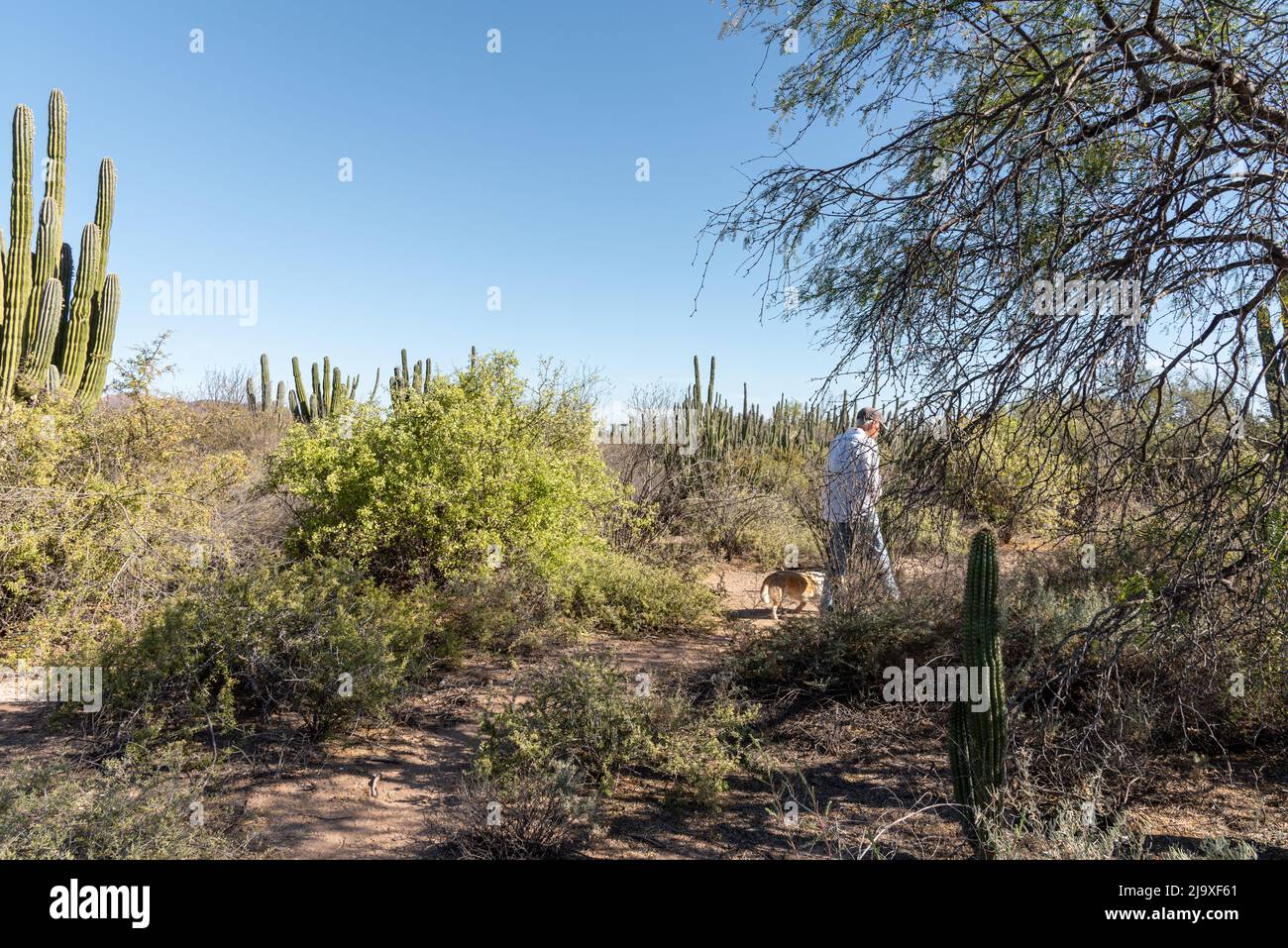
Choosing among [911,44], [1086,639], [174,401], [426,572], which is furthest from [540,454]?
[1086,639]

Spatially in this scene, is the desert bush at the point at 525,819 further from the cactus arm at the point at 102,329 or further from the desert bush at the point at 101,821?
the cactus arm at the point at 102,329

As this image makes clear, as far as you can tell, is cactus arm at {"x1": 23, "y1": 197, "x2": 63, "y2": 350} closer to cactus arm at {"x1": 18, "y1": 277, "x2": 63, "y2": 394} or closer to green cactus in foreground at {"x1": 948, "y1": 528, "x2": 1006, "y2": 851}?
cactus arm at {"x1": 18, "y1": 277, "x2": 63, "y2": 394}

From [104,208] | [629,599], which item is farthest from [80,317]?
[629,599]

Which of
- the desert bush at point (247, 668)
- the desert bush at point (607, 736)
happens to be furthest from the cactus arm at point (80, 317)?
the desert bush at point (607, 736)

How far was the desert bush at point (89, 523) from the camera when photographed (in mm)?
4957

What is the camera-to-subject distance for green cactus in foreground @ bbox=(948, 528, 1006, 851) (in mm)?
3100

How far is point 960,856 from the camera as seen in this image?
307cm

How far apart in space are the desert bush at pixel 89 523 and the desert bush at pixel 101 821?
1.86 m

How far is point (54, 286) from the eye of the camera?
9227 mm

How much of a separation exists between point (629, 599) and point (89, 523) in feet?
14.7
